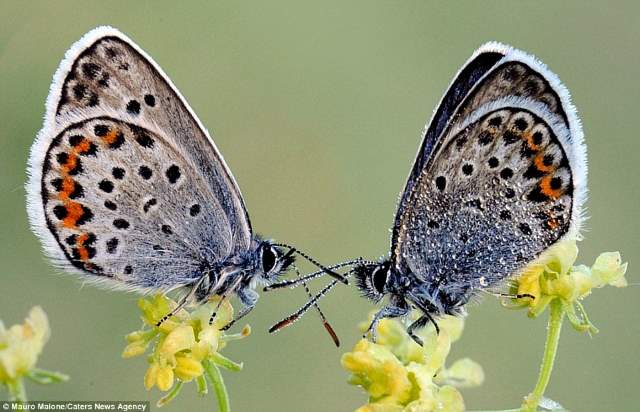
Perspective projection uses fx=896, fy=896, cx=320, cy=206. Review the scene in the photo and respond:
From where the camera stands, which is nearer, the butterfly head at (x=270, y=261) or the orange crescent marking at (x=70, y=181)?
the orange crescent marking at (x=70, y=181)

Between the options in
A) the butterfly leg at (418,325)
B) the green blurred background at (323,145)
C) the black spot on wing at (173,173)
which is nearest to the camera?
the butterfly leg at (418,325)

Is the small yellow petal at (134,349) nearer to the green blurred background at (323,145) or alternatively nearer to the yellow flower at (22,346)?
the yellow flower at (22,346)

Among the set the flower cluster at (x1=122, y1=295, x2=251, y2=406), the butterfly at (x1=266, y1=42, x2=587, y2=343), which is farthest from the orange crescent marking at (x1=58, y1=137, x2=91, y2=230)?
the butterfly at (x1=266, y1=42, x2=587, y2=343)

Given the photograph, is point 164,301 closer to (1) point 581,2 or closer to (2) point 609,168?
(2) point 609,168

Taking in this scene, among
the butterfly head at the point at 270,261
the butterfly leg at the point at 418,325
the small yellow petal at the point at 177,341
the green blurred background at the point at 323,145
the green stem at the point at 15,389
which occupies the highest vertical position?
the green blurred background at the point at 323,145

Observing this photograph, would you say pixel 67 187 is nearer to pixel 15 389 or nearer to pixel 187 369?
pixel 187 369

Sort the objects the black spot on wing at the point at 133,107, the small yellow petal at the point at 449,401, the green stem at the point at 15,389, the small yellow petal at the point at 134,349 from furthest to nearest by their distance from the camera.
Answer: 1. the black spot on wing at the point at 133,107
2. the small yellow petal at the point at 134,349
3. the small yellow petal at the point at 449,401
4. the green stem at the point at 15,389

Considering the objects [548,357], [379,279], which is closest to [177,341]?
[379,279]

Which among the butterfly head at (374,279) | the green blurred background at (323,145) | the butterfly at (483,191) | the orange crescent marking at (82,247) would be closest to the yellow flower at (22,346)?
the orange crescent marking at (82,247)
